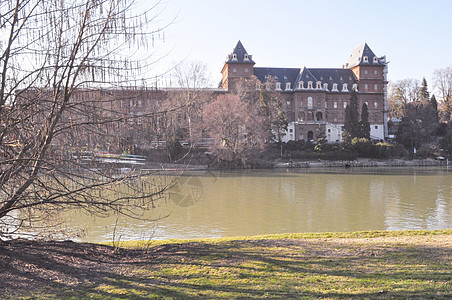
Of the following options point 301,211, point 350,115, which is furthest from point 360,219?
point 350,115

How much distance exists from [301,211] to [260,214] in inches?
64.0

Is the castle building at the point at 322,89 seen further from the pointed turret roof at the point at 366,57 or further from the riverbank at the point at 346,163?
the riverbank at the point at 346,163

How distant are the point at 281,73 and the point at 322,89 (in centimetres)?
653

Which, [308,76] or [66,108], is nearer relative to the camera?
[66,108]

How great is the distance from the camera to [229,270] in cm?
493

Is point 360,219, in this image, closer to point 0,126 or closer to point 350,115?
point 0,126

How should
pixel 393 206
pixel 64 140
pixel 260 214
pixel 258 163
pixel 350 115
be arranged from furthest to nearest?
pixel 350 115 < pixel 258 163 < pixel 393 206 < pixel 260 214 < pixel 64 140

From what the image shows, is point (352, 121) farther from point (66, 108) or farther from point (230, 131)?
point (66, 108)

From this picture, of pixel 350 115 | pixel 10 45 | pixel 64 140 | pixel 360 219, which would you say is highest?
pixel 350 115

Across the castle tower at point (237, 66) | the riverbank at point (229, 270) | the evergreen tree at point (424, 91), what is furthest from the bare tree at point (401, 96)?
the riverbank at point (229, 270)

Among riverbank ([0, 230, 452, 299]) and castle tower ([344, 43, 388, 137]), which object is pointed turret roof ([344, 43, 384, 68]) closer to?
castle tower ([344, 43, 388, 137])

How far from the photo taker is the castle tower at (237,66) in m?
51.9

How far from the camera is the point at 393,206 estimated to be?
14352 mm

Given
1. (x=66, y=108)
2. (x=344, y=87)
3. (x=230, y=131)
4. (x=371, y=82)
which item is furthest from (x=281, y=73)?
(x=66, y=108)
